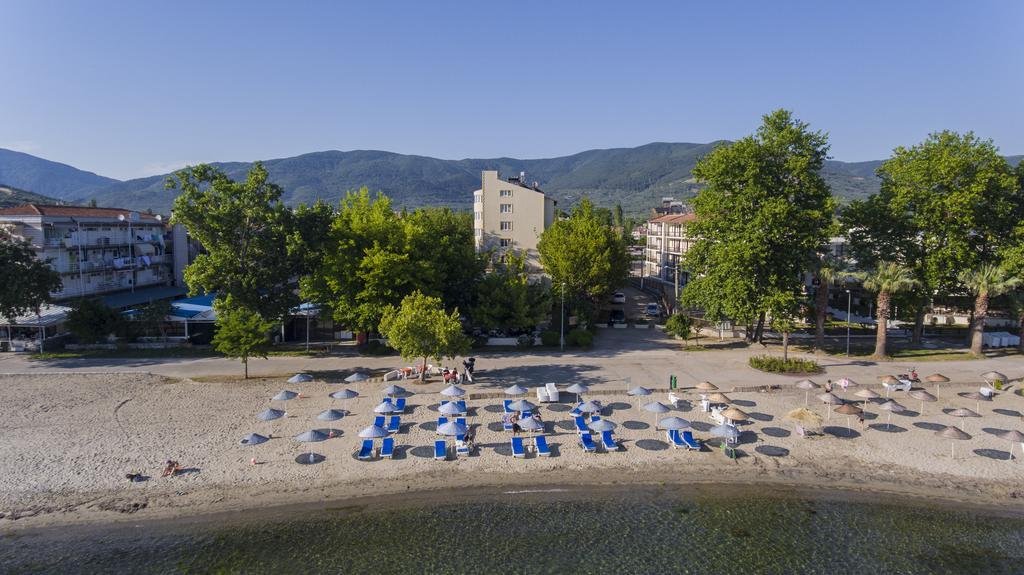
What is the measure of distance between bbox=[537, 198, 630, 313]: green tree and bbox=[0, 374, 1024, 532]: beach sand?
25124mm

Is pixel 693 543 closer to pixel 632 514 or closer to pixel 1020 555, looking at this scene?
pixel 632 514

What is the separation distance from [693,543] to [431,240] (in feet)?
107

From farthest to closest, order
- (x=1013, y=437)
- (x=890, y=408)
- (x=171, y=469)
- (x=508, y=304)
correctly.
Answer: (x=508, y=304)
(x=890, y=408)
(x=1013, y=437)
(x=171, y=469)

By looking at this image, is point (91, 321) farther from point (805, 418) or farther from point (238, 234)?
point (805, 418)

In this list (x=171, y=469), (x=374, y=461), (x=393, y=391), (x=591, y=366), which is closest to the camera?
(x=171, y=469)

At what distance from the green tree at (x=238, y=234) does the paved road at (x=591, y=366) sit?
5532 millimetres

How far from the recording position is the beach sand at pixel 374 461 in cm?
2559

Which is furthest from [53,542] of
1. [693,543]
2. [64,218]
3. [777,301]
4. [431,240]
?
[64,218]

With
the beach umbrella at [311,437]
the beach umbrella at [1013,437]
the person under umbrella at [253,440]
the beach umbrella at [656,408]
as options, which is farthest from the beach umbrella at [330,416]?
the beach umbrella at [1013,437]

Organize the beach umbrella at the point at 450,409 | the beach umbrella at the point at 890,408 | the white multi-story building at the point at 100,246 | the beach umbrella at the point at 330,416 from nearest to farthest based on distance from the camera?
the beach umbrella at the point at 330,416, the beach umbrella at the point at 450,409, the beach umbrella at the point at 890,408, the white multi-story building at the point at 100,246

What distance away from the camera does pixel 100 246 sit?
63.5m

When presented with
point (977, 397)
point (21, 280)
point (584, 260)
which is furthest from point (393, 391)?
point (977, 397)

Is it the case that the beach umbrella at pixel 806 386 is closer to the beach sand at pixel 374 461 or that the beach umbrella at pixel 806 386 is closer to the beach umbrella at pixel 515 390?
the beach sand at pixel 374 461

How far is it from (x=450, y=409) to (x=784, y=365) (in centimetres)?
2574
